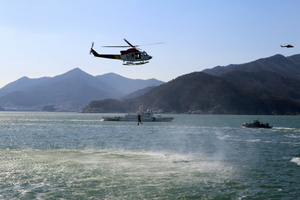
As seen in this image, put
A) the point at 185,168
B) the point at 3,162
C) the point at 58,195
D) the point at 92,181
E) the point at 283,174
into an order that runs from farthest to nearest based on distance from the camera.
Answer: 1. the point at 3,162
2. the point at 185,168
3. the point at 283,174
4. the point at 92,181
5. the point at 58,195

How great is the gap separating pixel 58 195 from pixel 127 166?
12.6m

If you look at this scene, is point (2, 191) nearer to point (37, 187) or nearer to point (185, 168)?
point (37, 187)

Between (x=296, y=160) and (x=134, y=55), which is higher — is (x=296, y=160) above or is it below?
below

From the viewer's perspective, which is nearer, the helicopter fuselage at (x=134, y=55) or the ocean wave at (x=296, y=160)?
the ocean wave at (x=296, y=160)

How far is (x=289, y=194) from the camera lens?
2456 cm

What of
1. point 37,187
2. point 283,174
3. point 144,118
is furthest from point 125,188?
point 144,118

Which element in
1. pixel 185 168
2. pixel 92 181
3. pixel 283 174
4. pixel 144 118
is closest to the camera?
pixel 92 181

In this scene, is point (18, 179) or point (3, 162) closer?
point (18, 179)

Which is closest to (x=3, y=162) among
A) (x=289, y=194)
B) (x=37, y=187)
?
(x=37, y=187)

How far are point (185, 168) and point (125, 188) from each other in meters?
10.4

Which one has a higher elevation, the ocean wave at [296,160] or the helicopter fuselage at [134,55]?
the helicopter fuselage at [134,55]

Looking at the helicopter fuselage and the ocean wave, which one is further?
the helicopter fuselage

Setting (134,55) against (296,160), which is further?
(134,55)

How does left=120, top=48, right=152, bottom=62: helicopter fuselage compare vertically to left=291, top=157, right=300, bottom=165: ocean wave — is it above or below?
above
